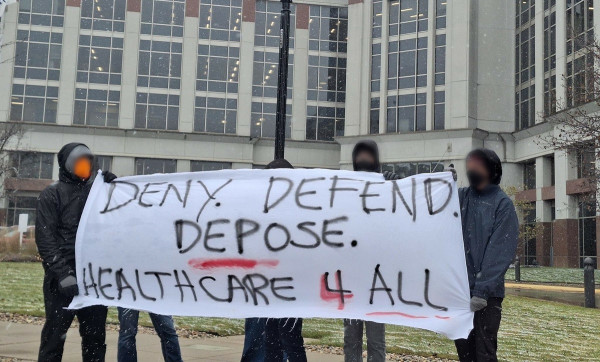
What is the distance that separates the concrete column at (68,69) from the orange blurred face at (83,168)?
45.7m

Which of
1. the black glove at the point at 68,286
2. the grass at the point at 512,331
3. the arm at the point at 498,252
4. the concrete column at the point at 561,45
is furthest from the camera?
the concrete column at the point at 561,45

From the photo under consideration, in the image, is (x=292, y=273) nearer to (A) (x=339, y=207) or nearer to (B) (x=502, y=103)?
(A) (x=339, y=207)

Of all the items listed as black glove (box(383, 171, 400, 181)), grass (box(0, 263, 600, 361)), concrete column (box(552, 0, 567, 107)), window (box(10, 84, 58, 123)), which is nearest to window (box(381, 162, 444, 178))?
concrete column (box(552, 0, 567, 107))

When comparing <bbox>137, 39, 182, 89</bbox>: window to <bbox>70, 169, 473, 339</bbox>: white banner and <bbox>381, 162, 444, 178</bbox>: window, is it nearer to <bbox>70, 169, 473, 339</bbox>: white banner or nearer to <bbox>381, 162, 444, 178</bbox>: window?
<bbox>381, 162, 444, 178</bbox>: window

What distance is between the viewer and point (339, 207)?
4.96 metres

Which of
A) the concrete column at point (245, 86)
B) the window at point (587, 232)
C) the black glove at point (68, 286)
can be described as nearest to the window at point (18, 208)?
the concrete column at point (245, 86)

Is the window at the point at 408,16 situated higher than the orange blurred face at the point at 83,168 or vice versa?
the window at the point at 408,16

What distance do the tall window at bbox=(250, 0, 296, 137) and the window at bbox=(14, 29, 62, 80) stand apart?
14663mm

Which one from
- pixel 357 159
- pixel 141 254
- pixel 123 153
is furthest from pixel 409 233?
pixel 123 153

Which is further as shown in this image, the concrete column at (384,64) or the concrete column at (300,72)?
the concrete column at (300,72)

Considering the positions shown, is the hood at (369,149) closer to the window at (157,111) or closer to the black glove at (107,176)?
the black glove at (107,176)

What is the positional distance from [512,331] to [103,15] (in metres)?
45.3

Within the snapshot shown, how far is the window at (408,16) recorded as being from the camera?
1850 inches

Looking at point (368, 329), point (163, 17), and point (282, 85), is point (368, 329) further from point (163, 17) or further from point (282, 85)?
point (163, 17)
